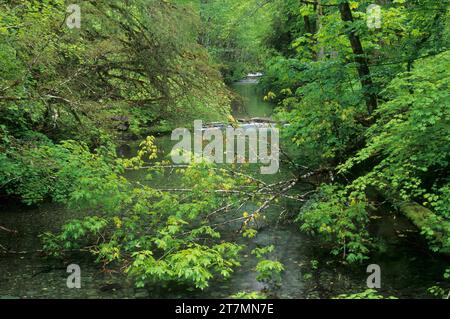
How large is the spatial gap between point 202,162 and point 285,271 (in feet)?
9.05

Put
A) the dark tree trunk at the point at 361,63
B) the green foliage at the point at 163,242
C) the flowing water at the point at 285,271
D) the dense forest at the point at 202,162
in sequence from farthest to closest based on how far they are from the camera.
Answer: the dark tree trunk at the point at 361,63
the dense forest at the point at 202,162
the green foliage at the point at 163,242
the flowing water at the point at 285,271

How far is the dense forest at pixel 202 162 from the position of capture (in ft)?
27.4

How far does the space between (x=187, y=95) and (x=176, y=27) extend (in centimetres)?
201

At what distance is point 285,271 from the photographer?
8797 mm

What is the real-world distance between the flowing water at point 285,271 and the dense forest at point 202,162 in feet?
0.34

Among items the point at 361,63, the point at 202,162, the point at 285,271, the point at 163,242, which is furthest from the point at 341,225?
the point at 361,63

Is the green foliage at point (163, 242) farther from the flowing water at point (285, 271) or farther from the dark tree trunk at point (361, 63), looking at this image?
the dark tree trunk at point (361, 63)

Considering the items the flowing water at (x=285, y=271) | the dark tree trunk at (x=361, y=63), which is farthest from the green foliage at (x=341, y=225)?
the dark tree trunk at (x=361, y=63)

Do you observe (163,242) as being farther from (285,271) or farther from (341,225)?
(341,225)

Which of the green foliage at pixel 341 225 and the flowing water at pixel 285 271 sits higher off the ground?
the green foliage at pixel 341 225
